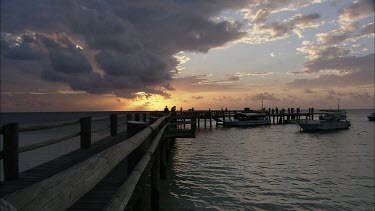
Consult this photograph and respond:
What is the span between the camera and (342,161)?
64.0 ft

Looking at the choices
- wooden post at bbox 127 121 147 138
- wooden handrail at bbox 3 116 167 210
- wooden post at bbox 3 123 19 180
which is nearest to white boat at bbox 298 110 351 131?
wooden post at bbox 127 121 147 138

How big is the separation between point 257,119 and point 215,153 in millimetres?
36030

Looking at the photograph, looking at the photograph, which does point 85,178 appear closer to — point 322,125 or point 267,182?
point 267,182

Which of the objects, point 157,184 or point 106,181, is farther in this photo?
point 157,184

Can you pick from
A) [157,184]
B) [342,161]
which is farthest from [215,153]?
[157,184]

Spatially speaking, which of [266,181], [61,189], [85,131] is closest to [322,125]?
[266,181]

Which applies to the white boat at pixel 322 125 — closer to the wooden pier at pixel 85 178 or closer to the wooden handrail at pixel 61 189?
the wooden pier at pixel 85 178

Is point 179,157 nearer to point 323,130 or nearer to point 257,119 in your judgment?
point 323,130

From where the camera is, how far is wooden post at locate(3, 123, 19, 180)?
5.02m

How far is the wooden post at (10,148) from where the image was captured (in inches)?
198

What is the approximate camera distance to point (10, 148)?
5117mm

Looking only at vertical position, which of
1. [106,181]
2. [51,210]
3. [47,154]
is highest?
[51,210]

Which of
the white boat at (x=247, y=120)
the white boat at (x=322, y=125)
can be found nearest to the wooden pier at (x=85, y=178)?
the white boat at (x=322, y=125)

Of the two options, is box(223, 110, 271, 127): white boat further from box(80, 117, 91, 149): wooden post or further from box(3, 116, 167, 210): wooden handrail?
box(3, 116, 167, 210): wooden handrail
